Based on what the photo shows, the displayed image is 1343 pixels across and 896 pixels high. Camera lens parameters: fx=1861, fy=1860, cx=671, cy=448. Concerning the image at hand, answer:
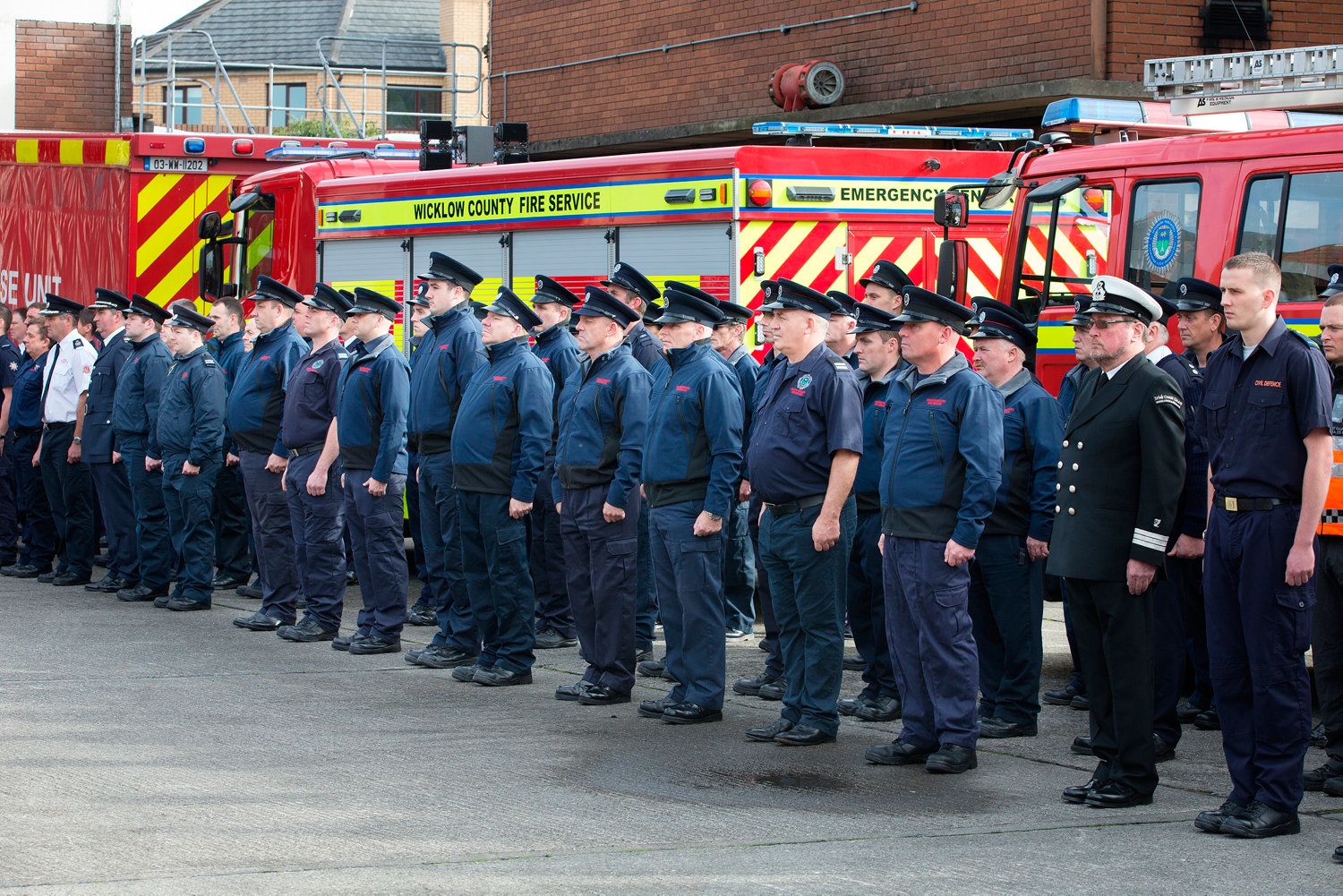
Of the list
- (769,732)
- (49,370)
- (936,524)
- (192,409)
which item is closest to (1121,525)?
(936,524)

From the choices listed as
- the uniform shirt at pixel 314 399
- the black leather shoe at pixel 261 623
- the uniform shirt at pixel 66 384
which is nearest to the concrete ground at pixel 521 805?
the black leather shoe at pixel 261 623

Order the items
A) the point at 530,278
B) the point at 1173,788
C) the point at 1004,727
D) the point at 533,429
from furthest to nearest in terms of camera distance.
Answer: the point at 530,278 → the point at 533,429 → the point at 1004,727 → the point at 1173,788

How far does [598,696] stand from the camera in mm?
9266

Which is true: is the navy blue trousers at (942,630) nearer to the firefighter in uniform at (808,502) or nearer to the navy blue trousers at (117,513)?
the firefighter in uniform at (808,502)

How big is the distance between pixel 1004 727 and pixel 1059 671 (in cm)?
196

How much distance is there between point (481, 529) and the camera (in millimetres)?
9867

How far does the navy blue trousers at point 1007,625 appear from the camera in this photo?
8.53 m

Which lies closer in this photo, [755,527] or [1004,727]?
[1004,727]

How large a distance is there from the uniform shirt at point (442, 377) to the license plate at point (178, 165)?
8426mm

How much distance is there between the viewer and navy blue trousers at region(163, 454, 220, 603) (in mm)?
12484

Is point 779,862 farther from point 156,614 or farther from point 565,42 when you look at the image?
point 565,42

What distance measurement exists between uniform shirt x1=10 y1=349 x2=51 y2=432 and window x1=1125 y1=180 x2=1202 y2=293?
28.0ft

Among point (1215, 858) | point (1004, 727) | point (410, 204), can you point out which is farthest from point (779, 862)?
point (410, 204)

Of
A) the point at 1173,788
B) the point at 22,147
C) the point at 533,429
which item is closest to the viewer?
the point at 1173,788
